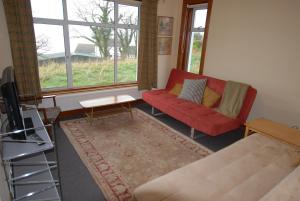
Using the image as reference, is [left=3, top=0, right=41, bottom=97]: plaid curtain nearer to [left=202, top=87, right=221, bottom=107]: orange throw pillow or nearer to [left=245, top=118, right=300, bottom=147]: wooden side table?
[left=202, top=87, right=221, bottom=107]: orange throw pillow

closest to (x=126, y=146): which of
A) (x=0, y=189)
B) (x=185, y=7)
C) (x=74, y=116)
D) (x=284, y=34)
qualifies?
(x=74, y=116)

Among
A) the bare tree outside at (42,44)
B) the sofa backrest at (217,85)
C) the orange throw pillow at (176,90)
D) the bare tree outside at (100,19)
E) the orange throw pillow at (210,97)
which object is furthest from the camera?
the orange throw pillow at (176,90)

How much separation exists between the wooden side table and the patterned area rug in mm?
683

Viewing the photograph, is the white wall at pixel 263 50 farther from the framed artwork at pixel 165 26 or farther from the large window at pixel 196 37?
the framed artwork at pixel 165 26

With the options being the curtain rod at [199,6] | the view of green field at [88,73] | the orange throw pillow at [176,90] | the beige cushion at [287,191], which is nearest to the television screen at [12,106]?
the beige cushion at [287,191]

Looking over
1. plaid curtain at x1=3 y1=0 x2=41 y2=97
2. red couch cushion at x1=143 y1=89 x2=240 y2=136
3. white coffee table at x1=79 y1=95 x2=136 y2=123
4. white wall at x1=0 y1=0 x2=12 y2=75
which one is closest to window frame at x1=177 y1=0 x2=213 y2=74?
red couch cushion at x1=143 y1=89 x2=240 y2=136

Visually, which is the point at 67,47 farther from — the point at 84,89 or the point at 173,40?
the point at 173,40

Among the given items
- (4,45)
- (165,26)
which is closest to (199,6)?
(165,26)

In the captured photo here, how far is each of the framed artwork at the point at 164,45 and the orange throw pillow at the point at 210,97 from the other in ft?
4.74

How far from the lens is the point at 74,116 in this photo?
3.67 metres

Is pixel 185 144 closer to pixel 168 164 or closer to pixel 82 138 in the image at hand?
pixel 168 164

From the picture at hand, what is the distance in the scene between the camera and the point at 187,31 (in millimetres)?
4348

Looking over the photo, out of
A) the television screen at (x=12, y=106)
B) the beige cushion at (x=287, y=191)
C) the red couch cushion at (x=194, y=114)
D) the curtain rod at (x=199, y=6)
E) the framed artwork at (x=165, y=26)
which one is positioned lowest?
the red couch cushion at (x=194, y=114)

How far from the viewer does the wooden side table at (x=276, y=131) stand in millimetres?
2205
